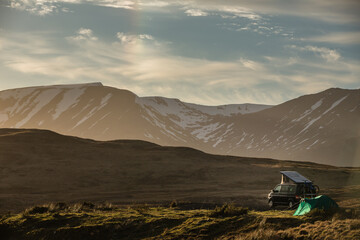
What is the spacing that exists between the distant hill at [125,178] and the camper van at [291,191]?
5.60 meters

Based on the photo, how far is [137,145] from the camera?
96.1 metres

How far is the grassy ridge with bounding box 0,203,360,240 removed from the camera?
48.7 feet

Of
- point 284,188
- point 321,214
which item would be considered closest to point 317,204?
point 321,214

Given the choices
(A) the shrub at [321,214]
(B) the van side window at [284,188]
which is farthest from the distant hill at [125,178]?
(A) the shrub at [321,214]

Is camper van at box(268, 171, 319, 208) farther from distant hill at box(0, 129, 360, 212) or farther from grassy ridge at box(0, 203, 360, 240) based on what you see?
grassy ridge at box(0, 203, 360, 240)

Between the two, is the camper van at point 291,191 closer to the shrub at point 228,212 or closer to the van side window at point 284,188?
the van side window at point 284,188

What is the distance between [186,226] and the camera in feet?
57.2

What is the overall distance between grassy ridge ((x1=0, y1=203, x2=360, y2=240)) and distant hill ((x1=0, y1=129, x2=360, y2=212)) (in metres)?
14.5

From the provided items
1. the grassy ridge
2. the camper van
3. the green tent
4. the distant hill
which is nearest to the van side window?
the camper van

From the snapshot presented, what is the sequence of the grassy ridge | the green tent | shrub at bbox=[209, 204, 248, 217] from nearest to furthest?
the grassy ridge, the green tent, shrub at bbox=[209, 204, 248, 217]

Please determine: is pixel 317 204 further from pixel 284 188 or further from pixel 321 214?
pixel 284 188

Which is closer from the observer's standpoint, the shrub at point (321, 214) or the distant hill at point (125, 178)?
the shrub at point (321, 214)

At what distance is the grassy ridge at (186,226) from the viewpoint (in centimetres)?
1484

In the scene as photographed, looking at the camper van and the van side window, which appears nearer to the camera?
the camper van
